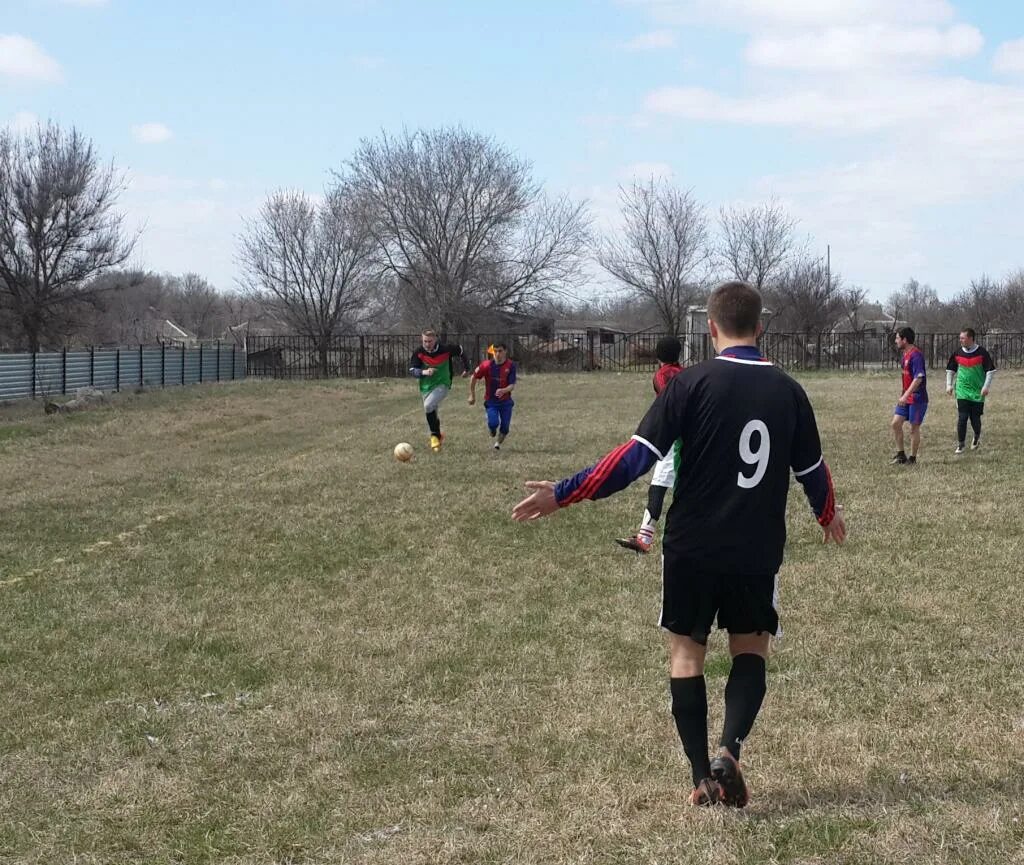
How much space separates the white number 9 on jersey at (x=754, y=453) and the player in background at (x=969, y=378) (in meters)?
12.5

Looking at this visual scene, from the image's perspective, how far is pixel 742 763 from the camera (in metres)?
4.55

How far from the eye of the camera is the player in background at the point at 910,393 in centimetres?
1420

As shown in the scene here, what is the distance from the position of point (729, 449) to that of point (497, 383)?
12.8m

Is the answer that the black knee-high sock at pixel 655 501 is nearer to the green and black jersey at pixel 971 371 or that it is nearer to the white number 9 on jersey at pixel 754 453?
the white number 9 on jersey at pixel 754 453

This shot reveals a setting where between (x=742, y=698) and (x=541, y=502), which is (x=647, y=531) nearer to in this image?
(x=742, y=698)

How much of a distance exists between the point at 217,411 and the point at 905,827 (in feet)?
86.2

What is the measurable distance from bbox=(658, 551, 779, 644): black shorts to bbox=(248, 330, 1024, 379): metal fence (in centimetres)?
4683

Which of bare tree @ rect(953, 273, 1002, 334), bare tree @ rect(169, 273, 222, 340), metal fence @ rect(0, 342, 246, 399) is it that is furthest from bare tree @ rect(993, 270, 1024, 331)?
bare tree @ rect(169, 273, 222, 340)

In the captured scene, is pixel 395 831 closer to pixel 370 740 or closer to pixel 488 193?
pixel 370 740

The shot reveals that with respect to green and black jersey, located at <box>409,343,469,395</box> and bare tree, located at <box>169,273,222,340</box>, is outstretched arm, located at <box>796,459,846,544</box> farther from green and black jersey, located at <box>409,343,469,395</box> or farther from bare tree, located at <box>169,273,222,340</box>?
bare tree, located at <box>169,273,222,340</box>

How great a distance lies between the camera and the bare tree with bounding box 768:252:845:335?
59.8m

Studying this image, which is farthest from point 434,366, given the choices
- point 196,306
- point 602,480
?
point 196,306

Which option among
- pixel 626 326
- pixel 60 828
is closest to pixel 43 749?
pixel 60 828

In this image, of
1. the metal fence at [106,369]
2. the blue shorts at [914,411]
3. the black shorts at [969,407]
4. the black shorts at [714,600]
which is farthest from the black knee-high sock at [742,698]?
the metal fence at [106,369]
